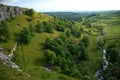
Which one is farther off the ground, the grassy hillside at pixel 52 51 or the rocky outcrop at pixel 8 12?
the rocky outcrop at pixel 8 12

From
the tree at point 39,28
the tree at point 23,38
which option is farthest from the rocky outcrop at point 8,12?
the tree at point 23,38

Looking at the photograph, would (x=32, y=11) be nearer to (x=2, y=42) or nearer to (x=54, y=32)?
(x=54, y=32)

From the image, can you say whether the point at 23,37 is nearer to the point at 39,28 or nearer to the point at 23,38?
the point at 23,38

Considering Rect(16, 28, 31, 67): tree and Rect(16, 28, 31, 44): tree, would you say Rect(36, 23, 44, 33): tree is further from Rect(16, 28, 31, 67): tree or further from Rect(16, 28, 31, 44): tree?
Rect(16, 28, 31, 67): tree

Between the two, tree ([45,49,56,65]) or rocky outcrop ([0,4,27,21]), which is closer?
tree ([45,49,56,65])

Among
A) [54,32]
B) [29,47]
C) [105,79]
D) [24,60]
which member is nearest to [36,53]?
[29,47]

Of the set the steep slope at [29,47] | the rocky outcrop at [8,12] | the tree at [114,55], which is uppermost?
the rocky outcrop at [8,12]

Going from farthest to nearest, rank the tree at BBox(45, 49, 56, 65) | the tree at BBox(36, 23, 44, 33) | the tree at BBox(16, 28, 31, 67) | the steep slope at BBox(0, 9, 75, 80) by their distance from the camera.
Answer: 1. the tree at BBox(36, 23, 44, 33)
2. the tree at BBox(16, 28, 31, 67)
3. the tree at BBox(45, 49, 56, 65)
4. the steep slope at BBox(0, 9, 75, 80)

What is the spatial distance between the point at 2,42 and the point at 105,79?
203ft

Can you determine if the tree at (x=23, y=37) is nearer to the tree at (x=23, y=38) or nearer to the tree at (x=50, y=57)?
the tree at (x=23, y=38)

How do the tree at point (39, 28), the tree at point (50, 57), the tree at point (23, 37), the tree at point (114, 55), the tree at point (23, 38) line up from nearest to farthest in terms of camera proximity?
the tree at point (50, 57) → the tree at point (23, 38) → the tree at point (23, 37) → the tree at point (114, 55) → the tree at point (39, 28)

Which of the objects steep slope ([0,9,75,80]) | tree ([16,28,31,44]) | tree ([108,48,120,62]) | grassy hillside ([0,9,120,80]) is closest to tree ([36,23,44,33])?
grassy hillside ([0,9,120,80])

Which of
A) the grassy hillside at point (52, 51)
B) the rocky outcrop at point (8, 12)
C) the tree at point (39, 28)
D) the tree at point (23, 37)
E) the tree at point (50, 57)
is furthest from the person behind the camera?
the tree at point (39, 28)

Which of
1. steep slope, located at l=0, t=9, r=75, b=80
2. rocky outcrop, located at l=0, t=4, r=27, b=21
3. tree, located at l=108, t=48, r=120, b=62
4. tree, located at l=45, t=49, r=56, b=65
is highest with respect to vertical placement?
rocky outcrop, located at l=0, t=4, r=27, b=21
